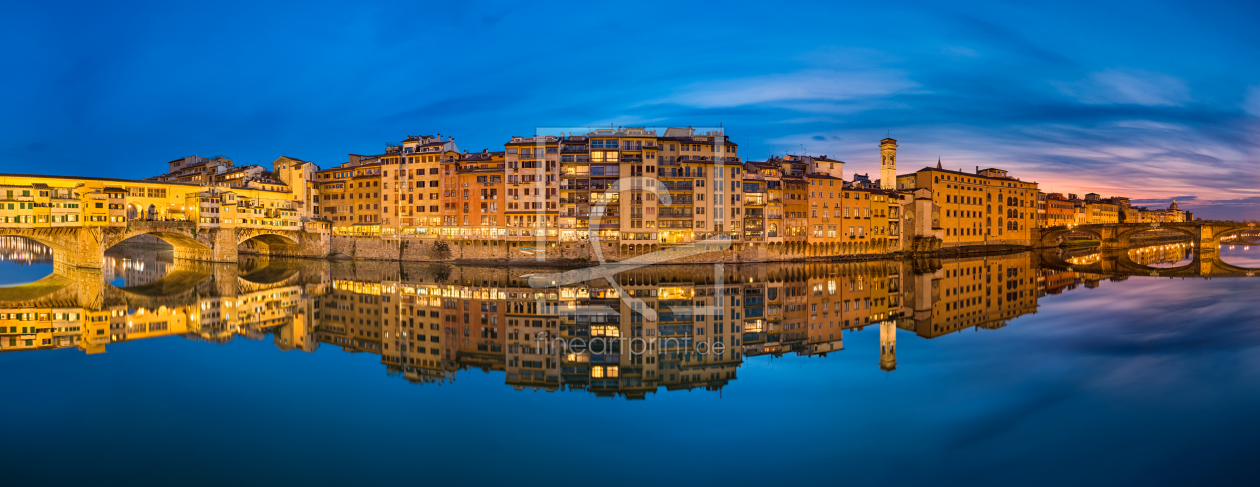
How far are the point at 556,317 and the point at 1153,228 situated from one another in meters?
77.5

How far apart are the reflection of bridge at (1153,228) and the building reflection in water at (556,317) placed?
39.5 metres

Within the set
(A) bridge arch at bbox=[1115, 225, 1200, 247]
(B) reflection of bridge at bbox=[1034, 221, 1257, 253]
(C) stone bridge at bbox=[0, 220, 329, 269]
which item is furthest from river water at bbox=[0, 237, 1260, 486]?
(B) reflection of bridge at bbox=[1034, 221, 1257, 253]

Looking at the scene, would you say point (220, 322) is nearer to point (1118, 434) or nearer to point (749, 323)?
point (749, 323)

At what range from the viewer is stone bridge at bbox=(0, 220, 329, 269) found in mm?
48125

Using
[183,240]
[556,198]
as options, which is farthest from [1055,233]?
[183,240]

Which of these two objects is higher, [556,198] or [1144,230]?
[556,198]

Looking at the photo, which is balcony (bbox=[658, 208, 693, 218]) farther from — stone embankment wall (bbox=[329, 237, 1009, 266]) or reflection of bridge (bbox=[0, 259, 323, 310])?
reflection of bridge (bbox=[0, 259, 323, 310])

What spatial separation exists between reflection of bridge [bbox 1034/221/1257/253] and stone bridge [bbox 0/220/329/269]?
94.9m

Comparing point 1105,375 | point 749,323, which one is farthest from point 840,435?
point 749,323

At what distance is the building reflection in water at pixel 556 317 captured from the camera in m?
17.2

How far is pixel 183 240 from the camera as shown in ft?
194

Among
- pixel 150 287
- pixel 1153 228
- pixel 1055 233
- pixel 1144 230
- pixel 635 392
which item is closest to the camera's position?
pixel 635 392

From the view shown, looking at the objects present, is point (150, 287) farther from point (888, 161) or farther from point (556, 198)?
point (888, 161)

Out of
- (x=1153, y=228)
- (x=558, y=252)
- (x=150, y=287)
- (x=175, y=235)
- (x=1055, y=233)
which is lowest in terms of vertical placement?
(x=150, y=287)
